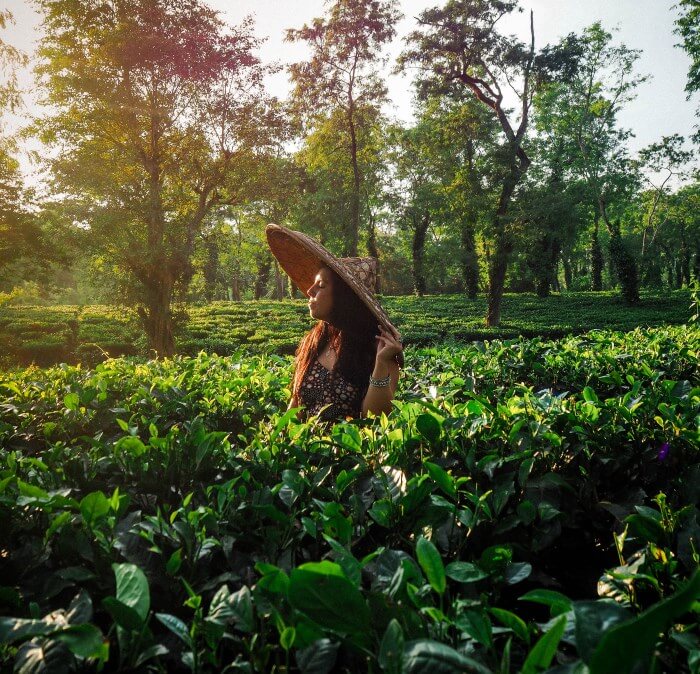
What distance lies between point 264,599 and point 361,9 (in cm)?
2104

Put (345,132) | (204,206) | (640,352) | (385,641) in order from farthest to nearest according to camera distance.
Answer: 1. (345,132)
2. (204,206)
3. (640,352)
4. (385,641)

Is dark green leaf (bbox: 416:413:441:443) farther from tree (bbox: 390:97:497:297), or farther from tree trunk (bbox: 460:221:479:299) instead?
tree trunk (bbox: 460:221:479:299)

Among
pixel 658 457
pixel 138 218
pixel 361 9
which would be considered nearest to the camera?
pixel 658 457

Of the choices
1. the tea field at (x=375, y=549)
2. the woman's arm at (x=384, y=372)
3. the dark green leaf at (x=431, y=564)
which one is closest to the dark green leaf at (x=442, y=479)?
the tea field at (x=375, y=549)

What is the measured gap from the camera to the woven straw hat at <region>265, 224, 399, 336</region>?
2826 millimetres

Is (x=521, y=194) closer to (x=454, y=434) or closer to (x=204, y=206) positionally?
(x=204, y=206)

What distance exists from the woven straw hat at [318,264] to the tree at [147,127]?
35.5 ft

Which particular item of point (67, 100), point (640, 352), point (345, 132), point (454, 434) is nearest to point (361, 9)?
point (345, 132)

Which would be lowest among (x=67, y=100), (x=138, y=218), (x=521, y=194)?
(x=138, y=218)

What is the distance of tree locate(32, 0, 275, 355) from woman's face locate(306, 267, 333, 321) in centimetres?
1154

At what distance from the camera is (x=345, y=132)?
2002 centimetres

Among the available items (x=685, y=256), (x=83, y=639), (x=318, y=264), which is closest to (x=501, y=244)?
(x=318, y=264)

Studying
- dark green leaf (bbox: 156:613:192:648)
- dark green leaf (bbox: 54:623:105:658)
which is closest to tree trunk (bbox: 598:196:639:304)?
dark green leaf (bbox: 156:613:192:648)

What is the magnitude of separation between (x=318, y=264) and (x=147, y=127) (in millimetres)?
13492
